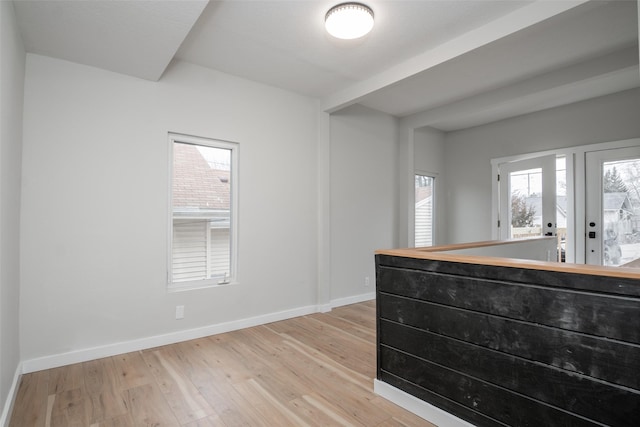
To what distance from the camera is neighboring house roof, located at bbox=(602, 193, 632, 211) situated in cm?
411

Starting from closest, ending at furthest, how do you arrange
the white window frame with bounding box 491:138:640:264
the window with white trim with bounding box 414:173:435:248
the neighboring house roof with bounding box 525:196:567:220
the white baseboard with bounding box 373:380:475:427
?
the white baseboard with bounding box 373:380:475:427 < the white window frame with bounding box 491:138:640:264 < the neighboring house roof with bounding box 525:196:567:220 < the window with white trim with bounding box 414:173:435:248

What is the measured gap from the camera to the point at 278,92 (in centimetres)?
401

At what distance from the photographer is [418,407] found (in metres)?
2.00

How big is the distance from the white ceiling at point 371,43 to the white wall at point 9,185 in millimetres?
291

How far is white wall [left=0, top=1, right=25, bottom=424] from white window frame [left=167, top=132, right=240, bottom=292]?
1.11 meters

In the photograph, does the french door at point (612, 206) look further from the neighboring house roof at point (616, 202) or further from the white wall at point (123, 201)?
the white wall at point (123, 201)

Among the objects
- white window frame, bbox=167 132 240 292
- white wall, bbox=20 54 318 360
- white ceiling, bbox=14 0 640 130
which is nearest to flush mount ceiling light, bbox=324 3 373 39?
white ceiling, bbox=14 0 640 130

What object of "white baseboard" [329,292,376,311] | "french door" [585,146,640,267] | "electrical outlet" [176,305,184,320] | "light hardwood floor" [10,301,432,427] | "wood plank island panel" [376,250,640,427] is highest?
"french door" [585,146,640,267]

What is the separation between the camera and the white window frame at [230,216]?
3.27 m

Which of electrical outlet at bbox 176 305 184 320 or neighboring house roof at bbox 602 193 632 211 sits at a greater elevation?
neighboring house roof at bbox 602 193 632 211

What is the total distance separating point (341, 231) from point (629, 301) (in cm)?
346

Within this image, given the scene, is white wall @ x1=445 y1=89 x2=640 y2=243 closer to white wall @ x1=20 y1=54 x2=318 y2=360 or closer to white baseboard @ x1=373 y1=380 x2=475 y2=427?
white wall @ x1=20 y1=54 x2=318 y2=360

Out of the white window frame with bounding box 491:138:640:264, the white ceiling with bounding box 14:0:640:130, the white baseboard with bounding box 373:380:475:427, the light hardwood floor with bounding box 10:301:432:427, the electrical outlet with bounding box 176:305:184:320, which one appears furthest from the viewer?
the white window frame with bounding box 491:138:640:264

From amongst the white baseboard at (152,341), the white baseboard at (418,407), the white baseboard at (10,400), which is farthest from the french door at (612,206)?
the white baseboard at (10,400)
